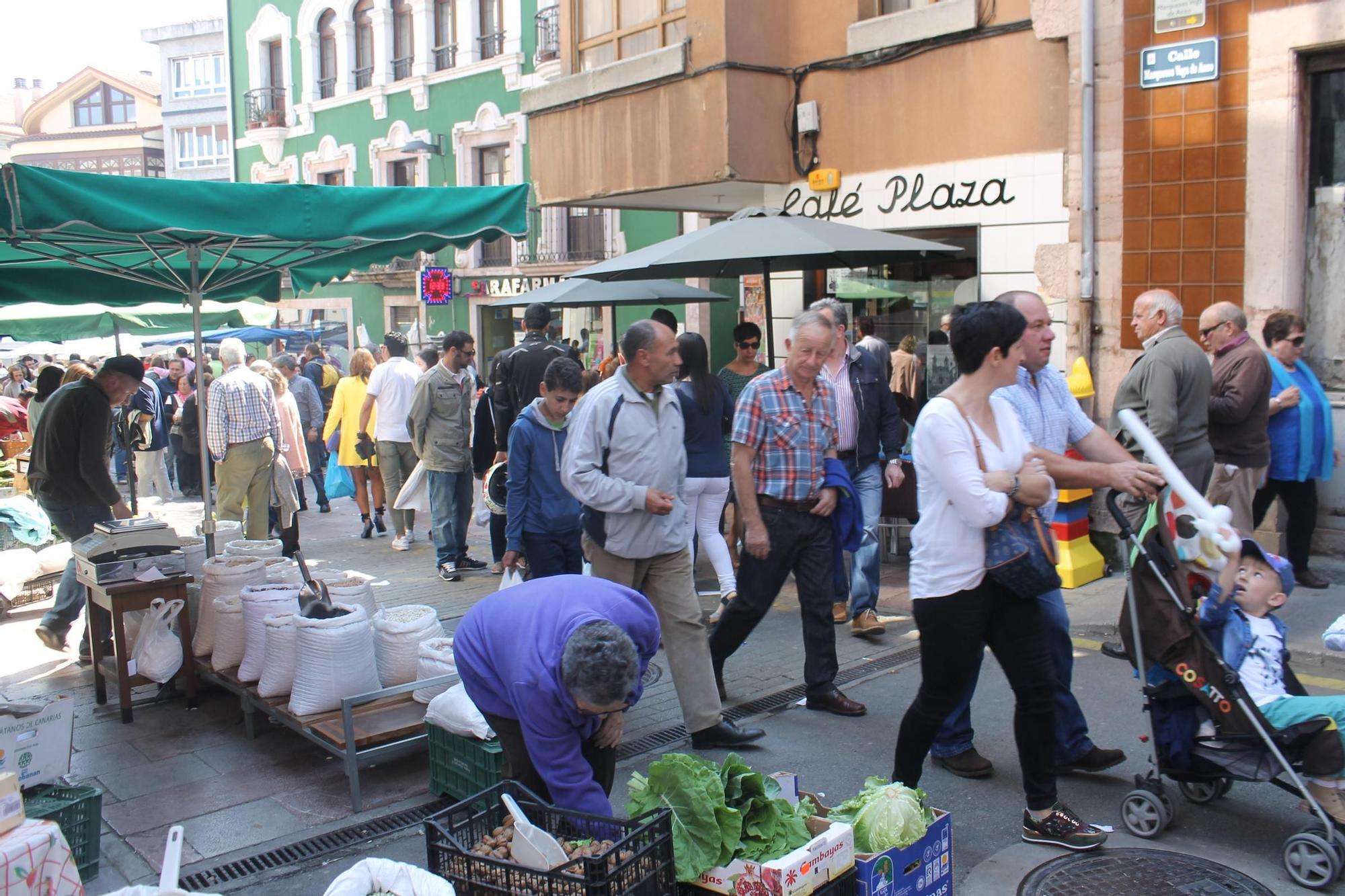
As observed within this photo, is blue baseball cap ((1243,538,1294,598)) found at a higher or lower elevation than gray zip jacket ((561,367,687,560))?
lower

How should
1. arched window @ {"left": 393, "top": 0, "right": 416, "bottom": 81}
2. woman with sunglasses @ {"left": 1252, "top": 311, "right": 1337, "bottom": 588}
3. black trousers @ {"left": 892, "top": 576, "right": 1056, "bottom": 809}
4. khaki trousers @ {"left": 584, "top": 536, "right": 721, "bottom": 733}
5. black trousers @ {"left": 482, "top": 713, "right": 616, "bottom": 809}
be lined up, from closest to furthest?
black trousers @ {"left": 482, "top": 713, "right": 616, "bottom": 809} < black trousers @ {"left": 892, "top": 576, "right": 1056, "bottom": 809} < khaki trousers @ {"left": 584, "top": 536, "right": 721, "bottom": 733} < woman with sunglasses @ {"left": 1252, "top": 311, "right": 1337, "bottom": 588} < arched window @ {"left": 393, "top": 0, "right": 416, "bottom": 81}

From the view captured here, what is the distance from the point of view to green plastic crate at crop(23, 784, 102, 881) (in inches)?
157

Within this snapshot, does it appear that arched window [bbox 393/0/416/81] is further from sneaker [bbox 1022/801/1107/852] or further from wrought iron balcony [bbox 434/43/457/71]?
sneaker [bbox 1022/801/1107/852]

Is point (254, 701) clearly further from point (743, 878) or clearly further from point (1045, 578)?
point (1045, 578)

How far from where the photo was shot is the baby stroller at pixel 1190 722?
366 centimetres

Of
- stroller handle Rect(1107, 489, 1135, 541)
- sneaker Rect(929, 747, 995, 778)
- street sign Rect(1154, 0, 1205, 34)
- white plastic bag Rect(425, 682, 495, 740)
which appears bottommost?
sneaker Rect(929, 747, 995, 778)

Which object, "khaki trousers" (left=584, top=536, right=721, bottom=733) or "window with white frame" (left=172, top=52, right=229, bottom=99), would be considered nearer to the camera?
"khaki trousers" (left=584, top=536, right=721, bottom=733)

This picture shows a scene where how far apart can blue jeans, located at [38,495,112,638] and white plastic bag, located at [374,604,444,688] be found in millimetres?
2442

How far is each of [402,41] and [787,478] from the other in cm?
2519

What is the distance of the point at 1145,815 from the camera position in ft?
13.2

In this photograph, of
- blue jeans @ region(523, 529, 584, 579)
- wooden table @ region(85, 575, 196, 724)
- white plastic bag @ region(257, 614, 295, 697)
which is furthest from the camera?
blue jeans @ region(523, 529, 584, 579)

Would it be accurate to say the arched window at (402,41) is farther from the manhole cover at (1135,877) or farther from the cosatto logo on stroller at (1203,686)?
the manhole cover at (1135,877)

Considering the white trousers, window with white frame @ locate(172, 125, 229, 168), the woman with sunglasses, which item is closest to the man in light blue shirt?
the white trousers

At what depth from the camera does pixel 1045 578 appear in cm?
379
